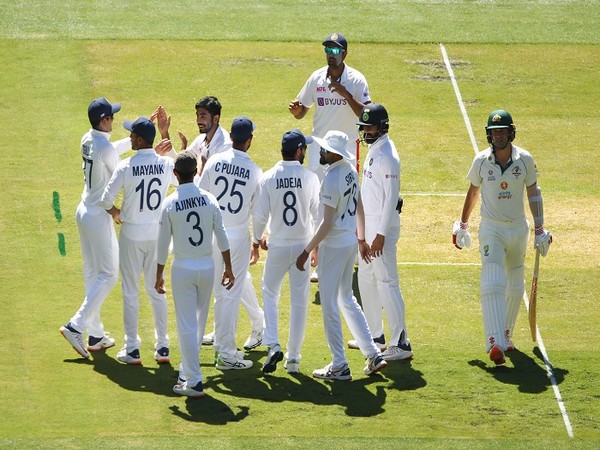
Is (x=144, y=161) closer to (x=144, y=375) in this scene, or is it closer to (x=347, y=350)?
(x=144, y=375)

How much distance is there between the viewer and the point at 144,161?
43.1 feet

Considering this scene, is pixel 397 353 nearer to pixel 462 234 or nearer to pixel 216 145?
pixel 462 234

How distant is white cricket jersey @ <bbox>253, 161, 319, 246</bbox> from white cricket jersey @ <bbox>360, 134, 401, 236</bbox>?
81cm

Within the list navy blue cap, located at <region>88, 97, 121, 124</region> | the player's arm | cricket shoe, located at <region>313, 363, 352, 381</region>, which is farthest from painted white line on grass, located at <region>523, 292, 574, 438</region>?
navy blue cap, located at <region>88, 97, 121, 124</region>

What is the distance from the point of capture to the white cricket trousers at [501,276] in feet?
44.5

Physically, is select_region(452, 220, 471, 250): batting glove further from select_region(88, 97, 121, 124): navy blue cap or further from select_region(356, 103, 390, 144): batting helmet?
select_region(88, 97, 121, 124): navy blue cap

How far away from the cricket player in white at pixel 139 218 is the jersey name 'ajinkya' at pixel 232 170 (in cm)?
50

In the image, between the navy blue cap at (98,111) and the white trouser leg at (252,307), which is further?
the white trouser leg at (252,307)

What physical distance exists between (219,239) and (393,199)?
212cm

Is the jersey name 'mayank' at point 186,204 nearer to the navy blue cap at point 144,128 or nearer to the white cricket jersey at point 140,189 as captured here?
the white cricket jersey at point 140,189

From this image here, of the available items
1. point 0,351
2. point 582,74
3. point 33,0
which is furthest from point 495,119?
point 33,0

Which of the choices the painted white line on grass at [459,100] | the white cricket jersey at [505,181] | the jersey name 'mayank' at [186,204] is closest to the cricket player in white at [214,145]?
the jersey name 'mayank' at [186,204]

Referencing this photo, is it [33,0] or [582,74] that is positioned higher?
[33,0]

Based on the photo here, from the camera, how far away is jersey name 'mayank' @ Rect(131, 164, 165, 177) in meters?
13.1
